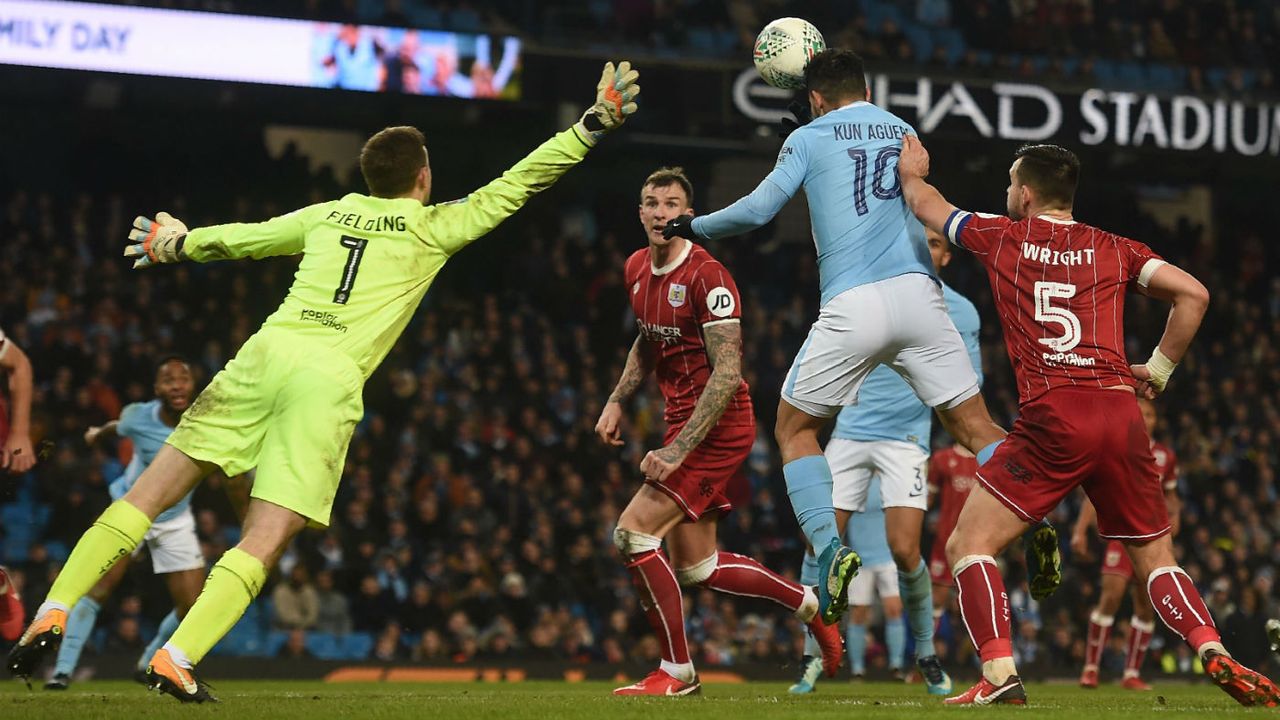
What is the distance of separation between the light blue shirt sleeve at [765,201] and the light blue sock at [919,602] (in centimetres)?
334

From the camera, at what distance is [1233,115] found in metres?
20.4

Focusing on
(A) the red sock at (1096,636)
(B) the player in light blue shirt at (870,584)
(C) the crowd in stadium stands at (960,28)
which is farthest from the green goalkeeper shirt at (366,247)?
(C) the crowd in stadium stands at (960,28)

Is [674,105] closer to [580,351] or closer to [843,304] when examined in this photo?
[580,351]

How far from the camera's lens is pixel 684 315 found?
789cm

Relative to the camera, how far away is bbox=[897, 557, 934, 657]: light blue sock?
950 centimetres

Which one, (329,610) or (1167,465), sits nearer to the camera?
(1167,465)

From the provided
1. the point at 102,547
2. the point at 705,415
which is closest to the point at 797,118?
the point at 705,415

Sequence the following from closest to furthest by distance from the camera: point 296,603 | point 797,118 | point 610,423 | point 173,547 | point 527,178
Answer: point 527,178 < point 797,118 < point 610,423 < point 173,547 < point 296,603

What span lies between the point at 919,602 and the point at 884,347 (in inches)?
117

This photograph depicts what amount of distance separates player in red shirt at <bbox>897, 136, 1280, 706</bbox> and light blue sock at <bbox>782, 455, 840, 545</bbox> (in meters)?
0.91

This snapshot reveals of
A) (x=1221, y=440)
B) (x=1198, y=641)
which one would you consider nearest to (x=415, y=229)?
(x=1198, y=641)

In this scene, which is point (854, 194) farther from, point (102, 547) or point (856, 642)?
point (856, 642)

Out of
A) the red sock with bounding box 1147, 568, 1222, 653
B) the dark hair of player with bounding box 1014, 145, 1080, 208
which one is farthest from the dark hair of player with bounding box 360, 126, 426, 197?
the red sock with bounding box 1147, 568, 1222, 653

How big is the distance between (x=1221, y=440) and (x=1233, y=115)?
14.2 feet
